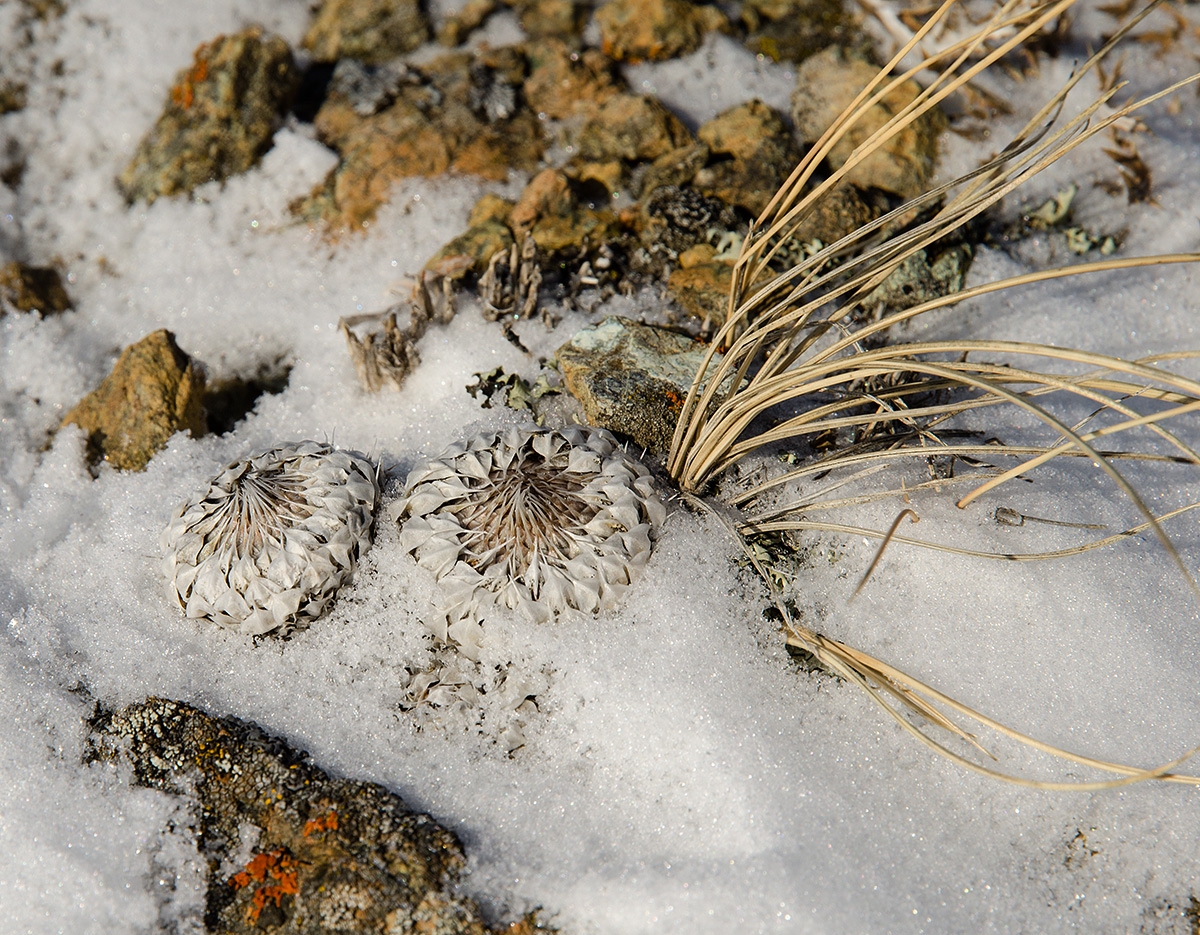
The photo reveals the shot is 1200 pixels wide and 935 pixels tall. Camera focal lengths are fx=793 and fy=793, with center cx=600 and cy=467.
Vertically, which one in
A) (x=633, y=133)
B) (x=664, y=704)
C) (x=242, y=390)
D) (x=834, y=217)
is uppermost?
(x=633, y=133)

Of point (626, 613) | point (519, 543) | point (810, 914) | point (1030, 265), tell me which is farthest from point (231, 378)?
point (1030, 265)

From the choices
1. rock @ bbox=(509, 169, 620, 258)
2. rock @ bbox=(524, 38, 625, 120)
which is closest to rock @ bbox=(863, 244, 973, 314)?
rock @ bbox=(509, 169, 620, 258)

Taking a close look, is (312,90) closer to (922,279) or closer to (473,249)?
(473,249)

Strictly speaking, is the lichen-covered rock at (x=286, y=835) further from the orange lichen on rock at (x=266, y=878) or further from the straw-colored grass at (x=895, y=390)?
the straw-colored grass at (x=895, y=390)

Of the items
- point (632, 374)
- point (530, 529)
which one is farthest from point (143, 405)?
point (632, 374)

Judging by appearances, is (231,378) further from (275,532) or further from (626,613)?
(626,613)
